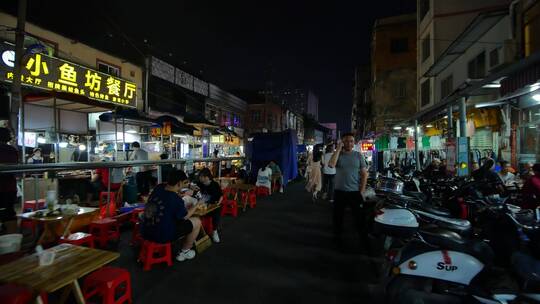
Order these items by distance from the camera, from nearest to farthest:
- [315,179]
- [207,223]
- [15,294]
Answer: [15,294]
[207,223]
[315,179]

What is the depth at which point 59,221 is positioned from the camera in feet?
16.5

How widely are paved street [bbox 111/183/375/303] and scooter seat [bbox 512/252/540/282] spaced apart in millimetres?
1682

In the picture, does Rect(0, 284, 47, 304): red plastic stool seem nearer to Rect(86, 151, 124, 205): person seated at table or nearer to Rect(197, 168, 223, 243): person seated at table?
Rect(197, 168, 223, 243): person seated at table

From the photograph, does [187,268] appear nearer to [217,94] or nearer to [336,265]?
[336,265]

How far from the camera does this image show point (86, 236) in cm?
475

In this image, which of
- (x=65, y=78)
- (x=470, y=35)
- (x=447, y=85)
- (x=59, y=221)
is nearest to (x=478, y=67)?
(x=470, y=35)

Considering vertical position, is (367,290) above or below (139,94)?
below

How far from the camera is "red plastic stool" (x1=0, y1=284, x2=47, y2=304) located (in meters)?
2.26

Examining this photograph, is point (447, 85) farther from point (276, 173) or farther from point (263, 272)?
point (263, 272)

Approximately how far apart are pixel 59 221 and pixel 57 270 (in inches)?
119

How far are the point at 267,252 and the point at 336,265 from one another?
4.21ft

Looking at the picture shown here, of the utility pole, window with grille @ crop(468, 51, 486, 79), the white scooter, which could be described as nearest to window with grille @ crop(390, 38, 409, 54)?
window with grille @ crop(468, 51, 486, 79)

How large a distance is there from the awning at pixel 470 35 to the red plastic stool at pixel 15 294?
13096 millimetres

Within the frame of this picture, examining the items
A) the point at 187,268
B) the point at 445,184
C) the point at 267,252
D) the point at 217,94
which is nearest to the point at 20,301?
the point at 187,268
